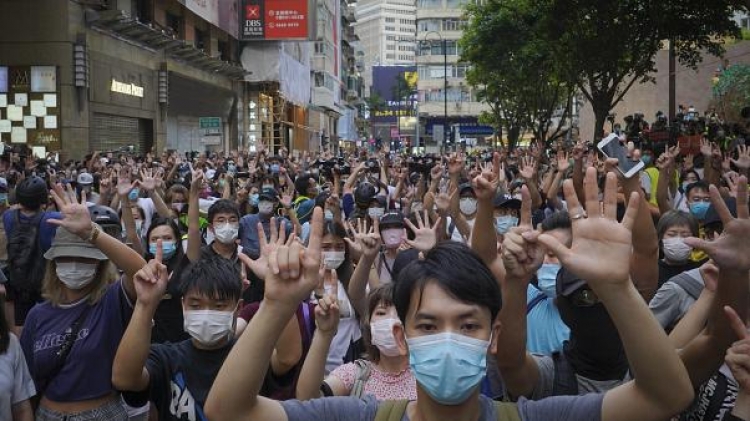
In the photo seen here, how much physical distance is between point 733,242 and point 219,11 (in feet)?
119

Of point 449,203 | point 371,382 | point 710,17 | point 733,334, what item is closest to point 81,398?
point 371,382

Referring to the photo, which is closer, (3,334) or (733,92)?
(3,334)

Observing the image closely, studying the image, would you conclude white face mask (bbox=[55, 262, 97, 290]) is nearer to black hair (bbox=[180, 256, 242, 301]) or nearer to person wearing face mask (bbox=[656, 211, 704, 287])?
black hair (bbox=[180, 256, 242, 301])

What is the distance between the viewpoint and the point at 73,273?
406 cm

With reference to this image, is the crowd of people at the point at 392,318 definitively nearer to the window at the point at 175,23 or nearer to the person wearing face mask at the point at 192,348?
the person wearing face mask at the point at 192,348

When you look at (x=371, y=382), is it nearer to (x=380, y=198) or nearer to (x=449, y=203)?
(x=449, y=203)

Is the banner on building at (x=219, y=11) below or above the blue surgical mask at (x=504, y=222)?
above

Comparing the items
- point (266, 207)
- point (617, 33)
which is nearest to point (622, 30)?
point (617, 33)

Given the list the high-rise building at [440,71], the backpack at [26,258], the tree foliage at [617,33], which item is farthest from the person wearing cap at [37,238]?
the high-rise building at [440,71]

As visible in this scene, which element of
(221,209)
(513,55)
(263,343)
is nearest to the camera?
(263,343)

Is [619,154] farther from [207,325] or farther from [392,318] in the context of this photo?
[207,325]

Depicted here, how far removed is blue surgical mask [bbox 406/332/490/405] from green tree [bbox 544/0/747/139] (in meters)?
16.1

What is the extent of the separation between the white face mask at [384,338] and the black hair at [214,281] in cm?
65

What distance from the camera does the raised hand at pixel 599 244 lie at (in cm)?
223
